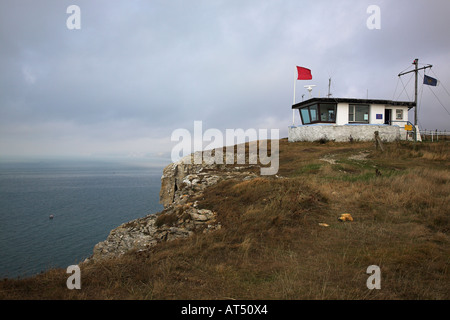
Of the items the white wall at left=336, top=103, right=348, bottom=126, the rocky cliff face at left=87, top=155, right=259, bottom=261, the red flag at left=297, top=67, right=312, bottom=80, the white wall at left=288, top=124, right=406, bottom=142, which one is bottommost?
the rocky cliff face at left=87, top=155, right=259, bottom=261

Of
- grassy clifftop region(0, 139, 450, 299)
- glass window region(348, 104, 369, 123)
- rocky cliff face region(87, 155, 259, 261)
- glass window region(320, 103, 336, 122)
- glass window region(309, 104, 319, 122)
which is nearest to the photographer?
grassy clifftop region(0, 139, 450, 299)

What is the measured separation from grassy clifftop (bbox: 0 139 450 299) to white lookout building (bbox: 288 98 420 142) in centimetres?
Answer: 1934

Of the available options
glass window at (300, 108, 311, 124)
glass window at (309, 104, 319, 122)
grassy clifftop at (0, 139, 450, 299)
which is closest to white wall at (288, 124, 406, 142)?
glass window at (309, 104, 319, 122)

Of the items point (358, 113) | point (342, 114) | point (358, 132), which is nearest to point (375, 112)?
point (358, 113)

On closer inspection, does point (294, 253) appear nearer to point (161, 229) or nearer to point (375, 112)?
point (161, 229)

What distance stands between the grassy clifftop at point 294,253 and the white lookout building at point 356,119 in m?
19.3

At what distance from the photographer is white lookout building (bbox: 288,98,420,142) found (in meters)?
30.1

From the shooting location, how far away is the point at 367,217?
350 inches

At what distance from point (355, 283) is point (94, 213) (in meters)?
41.4

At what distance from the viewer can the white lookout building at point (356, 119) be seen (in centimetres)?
3012

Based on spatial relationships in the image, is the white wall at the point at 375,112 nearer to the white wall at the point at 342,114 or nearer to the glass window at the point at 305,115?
the white wall at the point at 342,114

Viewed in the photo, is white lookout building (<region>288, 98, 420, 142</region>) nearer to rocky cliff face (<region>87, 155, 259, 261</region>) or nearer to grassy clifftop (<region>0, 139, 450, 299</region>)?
grassy clifftop (<region>0, 139, 450, 299</region>)
